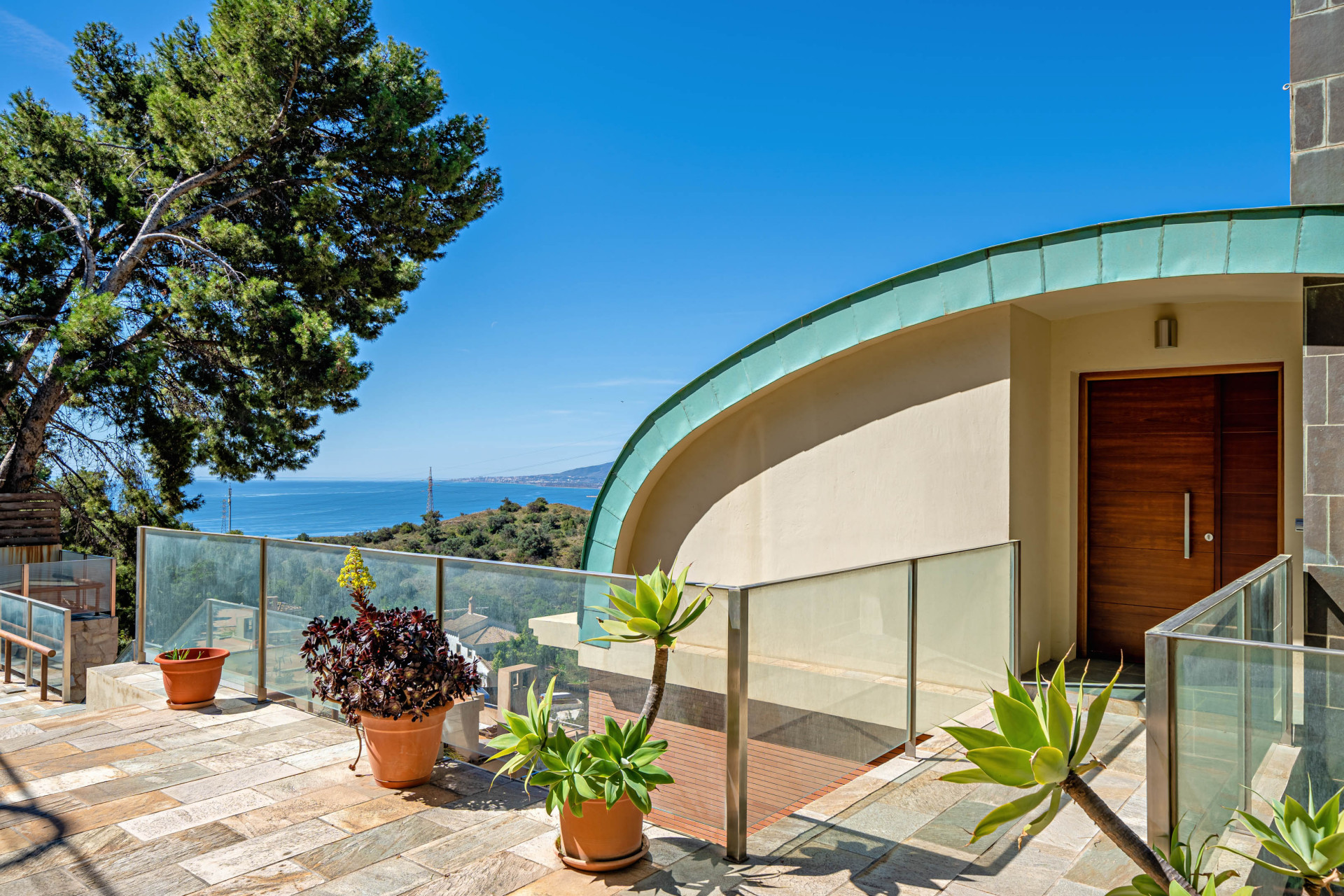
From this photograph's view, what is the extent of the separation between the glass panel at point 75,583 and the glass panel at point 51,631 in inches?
117

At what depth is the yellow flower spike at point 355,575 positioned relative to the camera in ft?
16.6

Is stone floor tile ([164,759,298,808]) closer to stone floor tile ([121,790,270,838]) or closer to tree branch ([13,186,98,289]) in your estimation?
stone floor tile ([121,790,270,838])

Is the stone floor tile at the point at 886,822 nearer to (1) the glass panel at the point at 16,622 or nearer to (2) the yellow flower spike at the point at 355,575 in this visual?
(2) the yellow flower spike at the point at 355,575

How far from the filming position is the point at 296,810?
159 inches

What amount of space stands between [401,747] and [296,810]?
0.54m

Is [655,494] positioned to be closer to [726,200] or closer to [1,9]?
[1,9]

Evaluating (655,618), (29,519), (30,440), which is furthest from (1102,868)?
(30,440)

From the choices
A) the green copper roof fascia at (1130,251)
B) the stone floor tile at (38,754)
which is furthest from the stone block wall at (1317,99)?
the stone floor tile at (38,754)

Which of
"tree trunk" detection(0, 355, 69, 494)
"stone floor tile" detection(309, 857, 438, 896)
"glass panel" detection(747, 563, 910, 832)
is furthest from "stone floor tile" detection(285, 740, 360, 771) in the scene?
"tree trunk" detection(0, 355, 69, 494)

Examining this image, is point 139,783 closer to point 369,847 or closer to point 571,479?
point 369,847

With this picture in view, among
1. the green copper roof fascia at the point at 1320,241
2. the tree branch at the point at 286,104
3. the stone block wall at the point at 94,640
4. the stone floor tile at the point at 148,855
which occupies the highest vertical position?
the tree branch at the point at 286,104

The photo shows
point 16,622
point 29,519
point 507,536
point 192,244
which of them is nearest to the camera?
point 16,622

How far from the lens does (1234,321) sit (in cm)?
650

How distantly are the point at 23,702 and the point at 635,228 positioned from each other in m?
50.6
